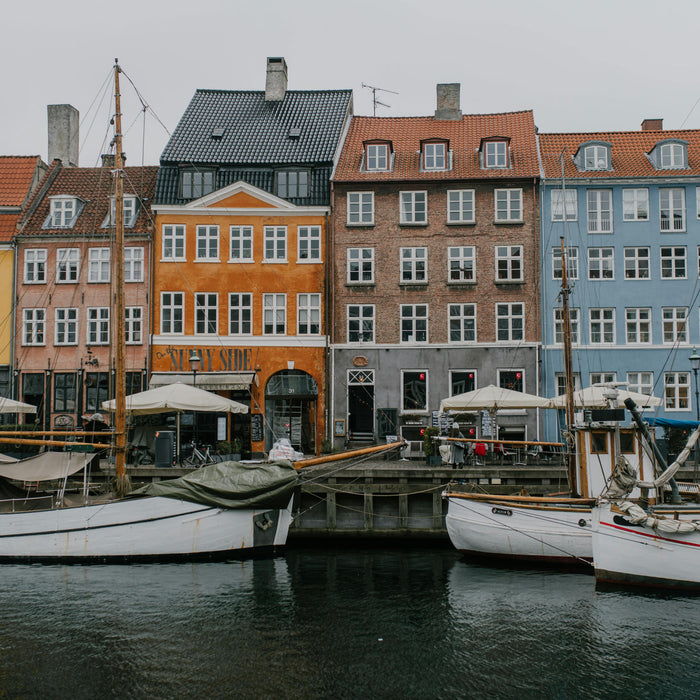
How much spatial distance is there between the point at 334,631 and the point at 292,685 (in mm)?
2553

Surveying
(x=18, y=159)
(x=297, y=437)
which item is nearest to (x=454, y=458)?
(x=297, y=437)

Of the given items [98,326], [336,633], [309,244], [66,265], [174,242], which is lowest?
[336,633]

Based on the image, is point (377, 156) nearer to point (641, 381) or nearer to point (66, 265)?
point (66, 265)

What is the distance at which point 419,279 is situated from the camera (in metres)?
33.6

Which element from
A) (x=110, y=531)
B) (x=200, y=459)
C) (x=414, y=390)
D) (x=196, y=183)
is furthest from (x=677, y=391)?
(x=110, y=531)

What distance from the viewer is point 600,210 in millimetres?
33906

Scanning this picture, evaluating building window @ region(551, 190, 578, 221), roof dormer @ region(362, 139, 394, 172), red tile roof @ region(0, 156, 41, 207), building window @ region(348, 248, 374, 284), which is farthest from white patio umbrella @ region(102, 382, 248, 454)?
building window @ region(551, 190, 578, 221)

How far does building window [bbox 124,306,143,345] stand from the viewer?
108ft

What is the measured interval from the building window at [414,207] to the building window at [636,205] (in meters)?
9.01

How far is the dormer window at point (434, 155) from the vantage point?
34.5 metres

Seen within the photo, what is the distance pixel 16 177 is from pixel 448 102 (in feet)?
71.6

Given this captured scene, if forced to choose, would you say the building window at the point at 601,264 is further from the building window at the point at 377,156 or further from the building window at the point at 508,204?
the building window at the point at 377,156

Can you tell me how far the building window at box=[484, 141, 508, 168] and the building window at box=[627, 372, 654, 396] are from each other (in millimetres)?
11197

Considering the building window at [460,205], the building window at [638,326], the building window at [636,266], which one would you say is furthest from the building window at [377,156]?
the building window at [638,326]
